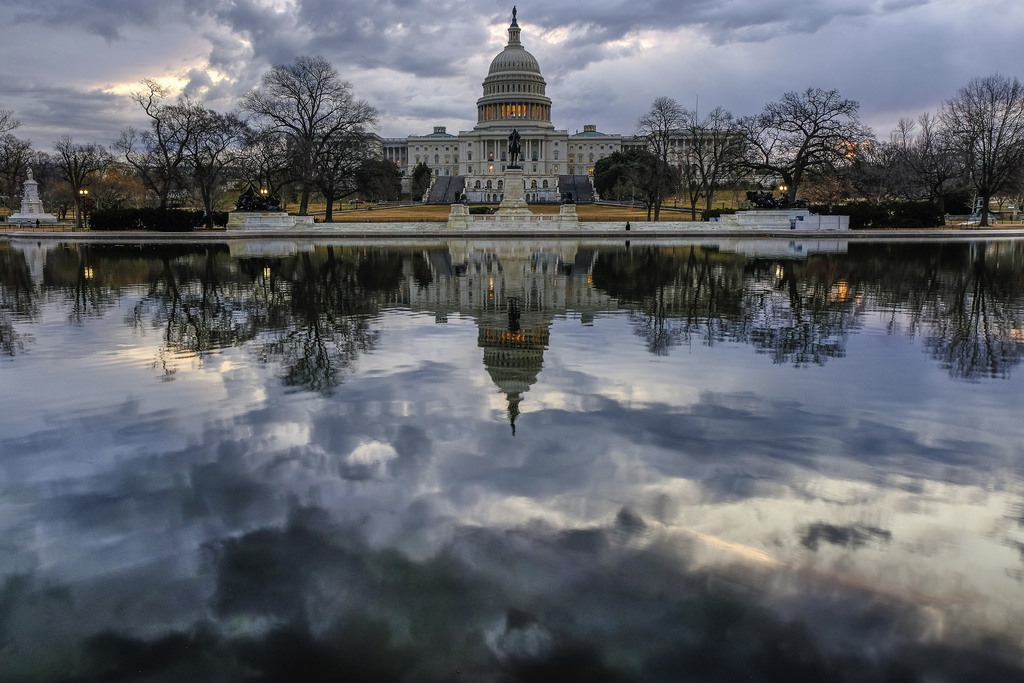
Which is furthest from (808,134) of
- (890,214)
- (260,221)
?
(260,221)

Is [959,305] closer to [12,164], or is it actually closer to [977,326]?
[977,326]

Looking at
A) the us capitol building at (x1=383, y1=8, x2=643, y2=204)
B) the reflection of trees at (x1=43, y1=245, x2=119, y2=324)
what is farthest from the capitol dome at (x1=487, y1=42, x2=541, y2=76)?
the reflection of trees at (x1=43, y1=245, x2=119, y2=324)

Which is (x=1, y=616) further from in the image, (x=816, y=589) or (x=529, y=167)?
(x=529, y=167)

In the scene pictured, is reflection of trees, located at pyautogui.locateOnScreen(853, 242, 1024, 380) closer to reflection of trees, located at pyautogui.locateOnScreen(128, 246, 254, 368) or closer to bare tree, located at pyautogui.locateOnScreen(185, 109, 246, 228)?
reflection of trees, located at pyautogui.locateOnScreen(128, 246, 254, 368)

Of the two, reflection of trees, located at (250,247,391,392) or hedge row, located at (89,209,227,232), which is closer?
reflection of trees, located at (250,247,391,392)

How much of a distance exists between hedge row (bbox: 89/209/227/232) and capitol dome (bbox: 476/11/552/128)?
10458 centimetres

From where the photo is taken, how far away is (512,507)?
17.6 ft

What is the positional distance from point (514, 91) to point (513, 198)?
330 ft

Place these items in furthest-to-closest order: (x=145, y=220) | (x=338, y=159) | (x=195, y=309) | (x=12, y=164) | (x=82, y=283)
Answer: (x=12, y=164) < (x=338, y=159) < (x=145, y=220) < (x=82, y=283) < (x=195, y=309)

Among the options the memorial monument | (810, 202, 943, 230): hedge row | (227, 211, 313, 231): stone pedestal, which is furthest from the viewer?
(810, 202, 943, 230): hedge row

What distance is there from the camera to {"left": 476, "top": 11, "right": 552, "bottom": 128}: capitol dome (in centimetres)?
15338

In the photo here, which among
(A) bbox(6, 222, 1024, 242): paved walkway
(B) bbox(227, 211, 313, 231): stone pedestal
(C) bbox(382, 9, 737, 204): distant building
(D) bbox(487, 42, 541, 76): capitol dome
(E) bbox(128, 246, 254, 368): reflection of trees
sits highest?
(D) bbox(487, 42, 541, 76): capitol dome

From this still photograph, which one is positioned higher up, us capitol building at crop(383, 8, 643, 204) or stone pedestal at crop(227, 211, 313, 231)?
us capitol building at crop(383, 8, 643, 204)

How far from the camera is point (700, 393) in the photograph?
862 cm
